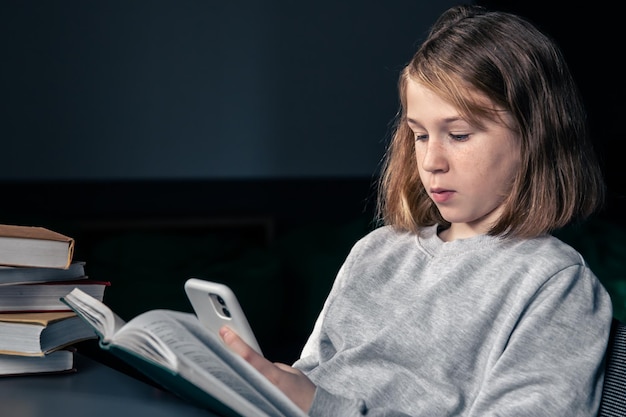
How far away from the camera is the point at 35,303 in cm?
102

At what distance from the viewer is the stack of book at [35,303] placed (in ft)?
3.24

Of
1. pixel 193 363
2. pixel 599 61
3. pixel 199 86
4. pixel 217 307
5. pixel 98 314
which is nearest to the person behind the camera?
pixel 193 363

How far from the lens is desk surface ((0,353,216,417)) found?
877 millimetres

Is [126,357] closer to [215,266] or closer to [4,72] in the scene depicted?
[215,266]

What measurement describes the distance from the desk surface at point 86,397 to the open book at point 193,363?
99 mm

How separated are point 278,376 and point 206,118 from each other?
265cm

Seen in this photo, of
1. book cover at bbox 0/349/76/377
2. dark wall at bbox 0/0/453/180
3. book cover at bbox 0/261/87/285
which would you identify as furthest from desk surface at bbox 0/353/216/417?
dark wall at bbox 0/0/453/180

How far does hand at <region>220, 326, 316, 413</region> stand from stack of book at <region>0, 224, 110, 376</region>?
22cm

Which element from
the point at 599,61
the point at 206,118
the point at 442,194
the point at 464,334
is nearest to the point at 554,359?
the point at 464,334

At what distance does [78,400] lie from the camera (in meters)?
0.92

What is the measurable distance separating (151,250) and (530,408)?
212 centimetres

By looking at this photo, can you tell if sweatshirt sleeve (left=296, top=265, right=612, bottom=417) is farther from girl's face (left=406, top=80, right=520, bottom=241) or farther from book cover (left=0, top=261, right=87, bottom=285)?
book cover (left=0, top=261, right=87, bottom=285)

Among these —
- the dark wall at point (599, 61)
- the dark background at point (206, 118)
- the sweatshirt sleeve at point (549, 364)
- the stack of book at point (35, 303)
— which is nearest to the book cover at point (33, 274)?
the stack of book at point (35, 303)

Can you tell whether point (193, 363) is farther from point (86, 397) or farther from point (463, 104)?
point (463, 104)
